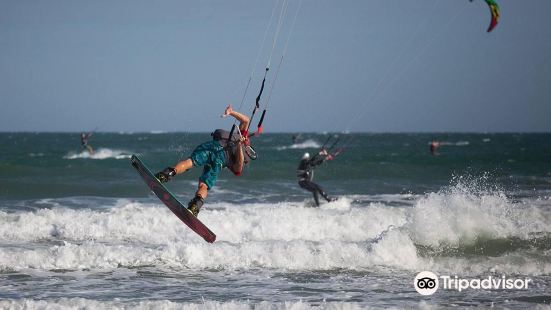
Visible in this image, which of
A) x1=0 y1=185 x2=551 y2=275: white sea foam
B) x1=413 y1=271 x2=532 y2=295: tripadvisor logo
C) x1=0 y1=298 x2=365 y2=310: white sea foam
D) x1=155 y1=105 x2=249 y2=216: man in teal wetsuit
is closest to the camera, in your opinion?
x1=0 y1=298 x2=365 y2=310: white sea foam

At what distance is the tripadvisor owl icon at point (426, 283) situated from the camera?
8.70 metres

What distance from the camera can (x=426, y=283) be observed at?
9148 millimetres

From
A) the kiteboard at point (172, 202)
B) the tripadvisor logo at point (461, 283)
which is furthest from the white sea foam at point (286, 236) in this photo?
the kiteboard at point (172, 202)

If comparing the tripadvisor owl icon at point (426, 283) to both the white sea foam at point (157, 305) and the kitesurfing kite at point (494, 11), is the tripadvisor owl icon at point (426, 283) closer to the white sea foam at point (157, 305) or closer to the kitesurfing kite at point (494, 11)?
the white sea foam at point (157, 305)

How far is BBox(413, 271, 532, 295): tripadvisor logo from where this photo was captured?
890 cm

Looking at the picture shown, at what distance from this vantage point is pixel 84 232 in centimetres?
1323

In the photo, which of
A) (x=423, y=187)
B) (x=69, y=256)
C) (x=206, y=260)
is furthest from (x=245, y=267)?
(x=423, y=187)

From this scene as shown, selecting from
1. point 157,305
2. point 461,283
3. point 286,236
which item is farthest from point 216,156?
point 286,236

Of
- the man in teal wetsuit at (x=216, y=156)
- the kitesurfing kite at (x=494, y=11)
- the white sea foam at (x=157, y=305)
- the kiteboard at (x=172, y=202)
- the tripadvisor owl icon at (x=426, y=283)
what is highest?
the kitesurfing kite at (x=494, y=11)

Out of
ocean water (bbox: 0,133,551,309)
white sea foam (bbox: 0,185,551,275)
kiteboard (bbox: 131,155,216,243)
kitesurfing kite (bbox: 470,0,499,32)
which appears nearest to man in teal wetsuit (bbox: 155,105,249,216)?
kiteboard (bbox: 131,155,216,243)

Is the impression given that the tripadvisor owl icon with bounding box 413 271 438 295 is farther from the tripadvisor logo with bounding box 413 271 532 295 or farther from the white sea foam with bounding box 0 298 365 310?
the white sea foam with bounding box 0 298 365 310

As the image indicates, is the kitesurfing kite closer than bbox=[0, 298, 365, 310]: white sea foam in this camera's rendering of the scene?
No

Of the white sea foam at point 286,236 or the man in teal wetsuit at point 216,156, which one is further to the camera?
the white sea foam at point 286,236

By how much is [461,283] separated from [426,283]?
0.63m
